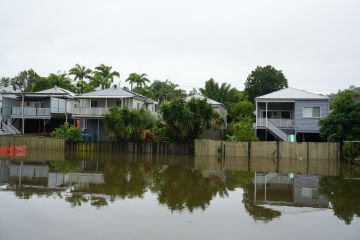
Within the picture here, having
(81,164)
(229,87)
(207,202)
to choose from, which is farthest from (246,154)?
(229,87)

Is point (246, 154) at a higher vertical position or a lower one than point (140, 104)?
lower

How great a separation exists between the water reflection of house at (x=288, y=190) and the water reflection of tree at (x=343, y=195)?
0.36 metres

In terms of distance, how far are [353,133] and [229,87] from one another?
98.7ft

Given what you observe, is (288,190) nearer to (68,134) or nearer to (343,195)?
(343,195)

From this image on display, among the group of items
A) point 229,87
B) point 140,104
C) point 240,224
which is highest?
point 229,87

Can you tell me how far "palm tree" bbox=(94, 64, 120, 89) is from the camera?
60969 mm

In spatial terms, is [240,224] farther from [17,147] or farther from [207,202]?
[17,147]

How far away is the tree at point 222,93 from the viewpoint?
58.1 meters

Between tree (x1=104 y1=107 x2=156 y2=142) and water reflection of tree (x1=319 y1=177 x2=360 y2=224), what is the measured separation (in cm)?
1919

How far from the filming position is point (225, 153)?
3203 cm

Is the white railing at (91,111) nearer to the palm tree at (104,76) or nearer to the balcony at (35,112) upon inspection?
the balcony at (35,112)

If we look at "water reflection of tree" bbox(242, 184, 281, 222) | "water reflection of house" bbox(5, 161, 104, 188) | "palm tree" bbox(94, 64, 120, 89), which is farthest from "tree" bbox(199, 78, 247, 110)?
"water reflection of tree" bbox(242, 184, 281, 222)

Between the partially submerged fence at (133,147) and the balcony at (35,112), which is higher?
the balcony at (35,112)

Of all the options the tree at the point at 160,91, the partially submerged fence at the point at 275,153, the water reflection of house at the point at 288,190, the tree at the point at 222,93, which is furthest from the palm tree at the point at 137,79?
the water reflection of house at the point at 288,190
